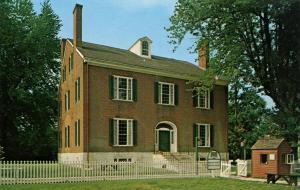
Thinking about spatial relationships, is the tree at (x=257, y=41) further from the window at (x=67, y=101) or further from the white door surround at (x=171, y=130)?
the window at (x=67, y=101)

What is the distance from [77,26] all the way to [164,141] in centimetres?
Result: 1029

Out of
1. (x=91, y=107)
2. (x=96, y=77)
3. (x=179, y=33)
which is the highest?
(x=179, y=33)

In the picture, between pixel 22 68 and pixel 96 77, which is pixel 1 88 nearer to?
pixel 22 68

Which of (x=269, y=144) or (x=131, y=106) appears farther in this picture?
(x=131, y=106)

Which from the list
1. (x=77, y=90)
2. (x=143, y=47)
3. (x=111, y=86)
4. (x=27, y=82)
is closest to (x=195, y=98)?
(x=143, y=47)

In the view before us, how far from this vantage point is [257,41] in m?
32.0

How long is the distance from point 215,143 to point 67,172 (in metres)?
17.4

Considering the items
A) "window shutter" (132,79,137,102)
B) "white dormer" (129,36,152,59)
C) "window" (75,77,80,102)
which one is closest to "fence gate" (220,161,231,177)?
"window shutter" (132,79,137,102)

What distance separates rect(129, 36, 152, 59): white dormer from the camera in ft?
125

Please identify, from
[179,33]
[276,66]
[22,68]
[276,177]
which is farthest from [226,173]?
[22,68]

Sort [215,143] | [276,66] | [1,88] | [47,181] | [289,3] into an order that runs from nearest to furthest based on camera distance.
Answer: [47,181], [289,3], [276,66], [215,143], [1,88]

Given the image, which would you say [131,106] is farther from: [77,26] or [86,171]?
[86,171]

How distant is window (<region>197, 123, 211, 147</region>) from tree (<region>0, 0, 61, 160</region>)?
669 inches

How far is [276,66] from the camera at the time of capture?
30969 mm
